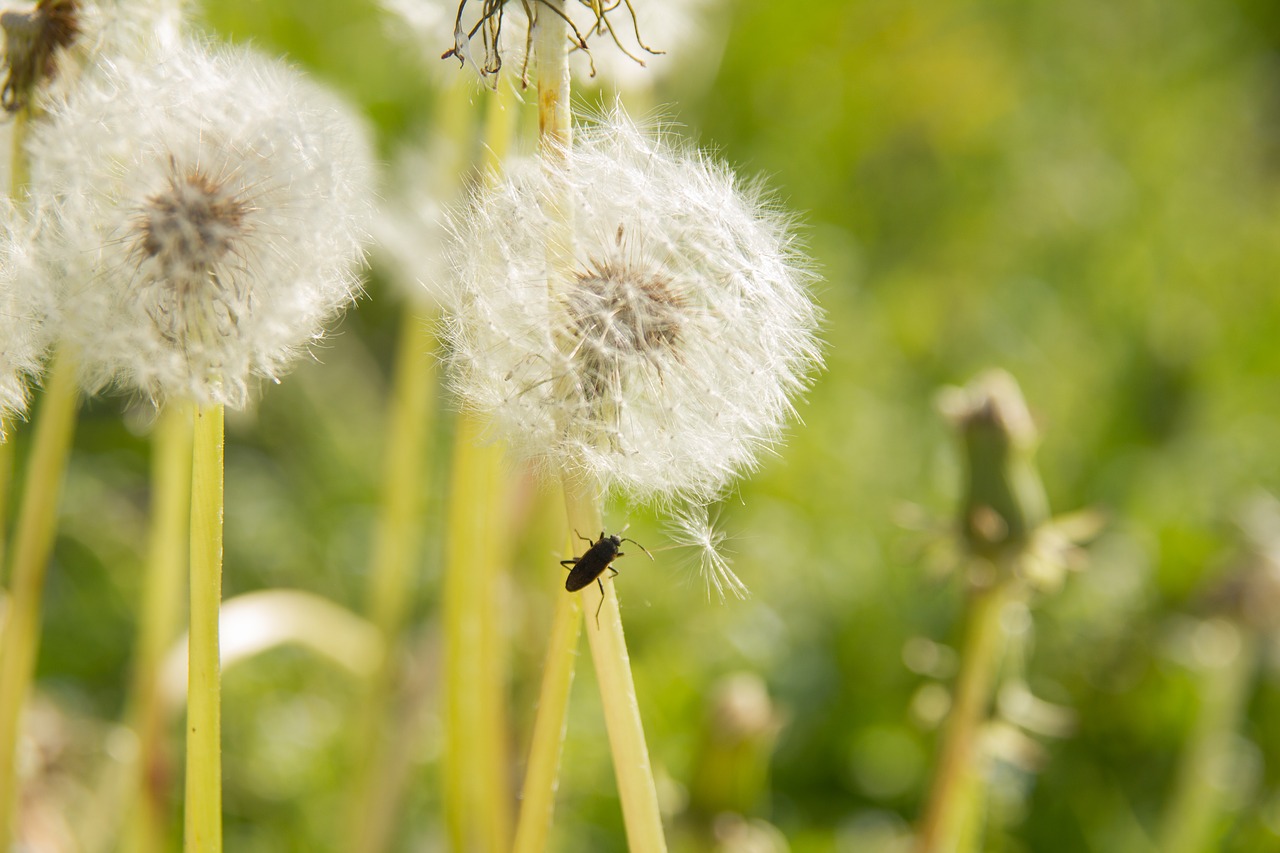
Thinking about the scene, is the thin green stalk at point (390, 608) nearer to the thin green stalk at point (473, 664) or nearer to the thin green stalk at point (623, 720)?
the thin green stalk at point (473, 664)

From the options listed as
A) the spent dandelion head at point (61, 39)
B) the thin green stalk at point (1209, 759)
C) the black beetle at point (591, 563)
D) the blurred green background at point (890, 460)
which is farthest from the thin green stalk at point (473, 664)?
the thin green stalk at point (1209, 759)

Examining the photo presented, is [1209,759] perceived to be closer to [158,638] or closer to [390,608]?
[390,608]

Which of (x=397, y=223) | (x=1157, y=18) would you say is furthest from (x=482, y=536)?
(x=1157, y=18)

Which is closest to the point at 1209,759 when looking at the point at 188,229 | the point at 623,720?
the point at 623,720

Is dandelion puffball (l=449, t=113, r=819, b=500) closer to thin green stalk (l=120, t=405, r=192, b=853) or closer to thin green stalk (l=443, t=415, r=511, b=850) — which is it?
thin green stalk (l=443, t=415, r=511, b=850)

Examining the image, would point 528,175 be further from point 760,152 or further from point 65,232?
point 760,152

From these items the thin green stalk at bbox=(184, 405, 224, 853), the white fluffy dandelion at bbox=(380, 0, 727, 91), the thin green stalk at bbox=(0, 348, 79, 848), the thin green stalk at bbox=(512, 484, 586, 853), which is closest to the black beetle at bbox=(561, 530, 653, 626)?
the thin green stalk at bbox=(512, 484, 586, 853)

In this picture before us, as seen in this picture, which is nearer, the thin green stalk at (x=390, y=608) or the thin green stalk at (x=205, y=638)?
the thin green stalk at (x=205, y=638)
